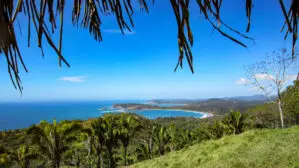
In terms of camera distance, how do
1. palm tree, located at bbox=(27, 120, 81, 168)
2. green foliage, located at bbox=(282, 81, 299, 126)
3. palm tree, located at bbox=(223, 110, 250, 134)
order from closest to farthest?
palm tree, located at bbox=(27, 120, 81, 168) → palm tree, located at bbox=(223, 110, 250, 134) → green foliage, located at bbox=(282, 81, 299, 126)

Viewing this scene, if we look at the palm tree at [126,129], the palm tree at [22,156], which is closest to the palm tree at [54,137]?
the palm tree at [126,129]

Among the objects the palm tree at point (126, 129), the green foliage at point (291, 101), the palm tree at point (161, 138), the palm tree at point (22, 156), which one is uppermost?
the green foliage at point (291, 101)

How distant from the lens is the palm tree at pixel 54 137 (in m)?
10.1

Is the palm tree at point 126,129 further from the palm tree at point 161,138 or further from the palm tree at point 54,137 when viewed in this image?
the palm tree at point 54,137

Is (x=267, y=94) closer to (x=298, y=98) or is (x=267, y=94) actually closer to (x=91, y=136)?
(x=298, y=98)

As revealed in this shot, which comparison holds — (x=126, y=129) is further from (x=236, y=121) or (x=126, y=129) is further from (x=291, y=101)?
(x=291, y=101)

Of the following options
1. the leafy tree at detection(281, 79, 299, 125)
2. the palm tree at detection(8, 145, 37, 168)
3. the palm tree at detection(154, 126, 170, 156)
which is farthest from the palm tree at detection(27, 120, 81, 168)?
the leafy tree at detection(281, 79, 299, 125)

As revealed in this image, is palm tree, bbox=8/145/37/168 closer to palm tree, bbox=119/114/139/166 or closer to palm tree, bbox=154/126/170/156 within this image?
palm tree, bbox=119/114/139/166

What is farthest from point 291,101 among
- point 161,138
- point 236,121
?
point 161,138

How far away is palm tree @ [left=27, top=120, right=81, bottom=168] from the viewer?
399 inches

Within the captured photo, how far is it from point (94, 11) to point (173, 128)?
19.4 metres

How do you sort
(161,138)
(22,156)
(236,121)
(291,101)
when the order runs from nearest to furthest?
(22,156) < (236,121) < (161,138) < (291,101)

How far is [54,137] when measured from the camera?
10.4 metres

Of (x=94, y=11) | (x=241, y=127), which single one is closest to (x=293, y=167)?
(x=94, y=11)
